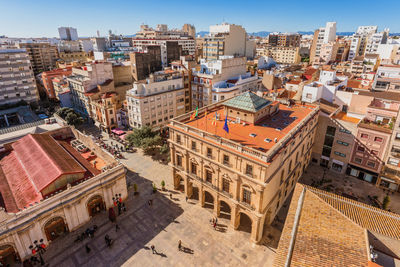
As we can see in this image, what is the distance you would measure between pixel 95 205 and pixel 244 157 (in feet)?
96.1

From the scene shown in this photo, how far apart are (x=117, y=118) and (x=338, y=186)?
68.9 meters

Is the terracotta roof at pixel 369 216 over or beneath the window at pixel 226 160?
beneath

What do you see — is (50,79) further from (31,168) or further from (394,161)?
(394,161)

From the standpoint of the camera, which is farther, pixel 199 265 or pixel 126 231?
pixel 126 231

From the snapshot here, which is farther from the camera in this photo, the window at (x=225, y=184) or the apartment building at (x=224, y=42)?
the apartment building at (x=224, y=42)

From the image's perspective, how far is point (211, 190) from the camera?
1640 inches

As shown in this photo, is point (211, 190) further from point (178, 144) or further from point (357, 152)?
point (357, 152)

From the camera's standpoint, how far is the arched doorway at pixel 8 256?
32013 millimetres

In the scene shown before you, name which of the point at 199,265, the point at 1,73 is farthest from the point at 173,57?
the point at 199,265

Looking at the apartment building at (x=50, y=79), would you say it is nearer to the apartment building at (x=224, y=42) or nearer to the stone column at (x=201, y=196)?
the apartment building at (x=224, y=42)

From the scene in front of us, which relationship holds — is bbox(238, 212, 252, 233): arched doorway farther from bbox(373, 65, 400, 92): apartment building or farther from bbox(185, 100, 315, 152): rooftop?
bbox(373, 65, 400, 92): apartment building

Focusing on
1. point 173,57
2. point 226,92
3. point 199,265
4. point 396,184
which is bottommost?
point 199,265

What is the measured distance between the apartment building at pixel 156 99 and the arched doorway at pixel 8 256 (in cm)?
4299

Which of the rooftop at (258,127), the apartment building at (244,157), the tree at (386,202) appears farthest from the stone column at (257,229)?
the tree at (386,202)
